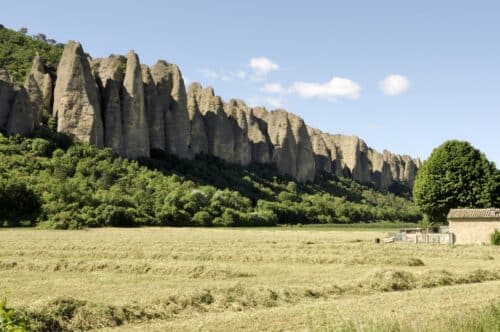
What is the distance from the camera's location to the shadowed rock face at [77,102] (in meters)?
79.8

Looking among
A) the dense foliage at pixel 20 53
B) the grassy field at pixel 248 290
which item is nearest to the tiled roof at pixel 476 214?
the grassy field at pixel 248 290

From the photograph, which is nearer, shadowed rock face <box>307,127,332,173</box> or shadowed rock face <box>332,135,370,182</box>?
shadowed rock face <box>307,127,332,173</box>

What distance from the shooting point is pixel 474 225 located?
4069 cm

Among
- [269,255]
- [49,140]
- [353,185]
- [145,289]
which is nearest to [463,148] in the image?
[269,255]

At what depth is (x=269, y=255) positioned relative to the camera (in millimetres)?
29656

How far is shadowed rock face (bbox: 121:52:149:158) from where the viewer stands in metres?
88.2

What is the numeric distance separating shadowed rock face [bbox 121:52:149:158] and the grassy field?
57.2 m

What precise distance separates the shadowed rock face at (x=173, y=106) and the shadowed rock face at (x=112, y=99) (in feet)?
33.3

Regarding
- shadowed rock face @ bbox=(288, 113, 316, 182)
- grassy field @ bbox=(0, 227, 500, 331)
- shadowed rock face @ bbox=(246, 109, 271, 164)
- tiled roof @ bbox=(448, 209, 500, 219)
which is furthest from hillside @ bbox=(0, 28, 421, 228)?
tiled roof @ bbox=(448, 209, 500, 219)

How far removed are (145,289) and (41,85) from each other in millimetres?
75834

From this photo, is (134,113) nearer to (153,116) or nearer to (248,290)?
(153,116)

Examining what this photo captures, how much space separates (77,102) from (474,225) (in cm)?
5704

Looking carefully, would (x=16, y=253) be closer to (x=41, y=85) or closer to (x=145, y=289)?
(x=145, y=289)

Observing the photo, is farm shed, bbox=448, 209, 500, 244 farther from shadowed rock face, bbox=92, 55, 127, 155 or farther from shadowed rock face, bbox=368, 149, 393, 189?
shadowed rock face, bbox=368, 149, 393, 189
